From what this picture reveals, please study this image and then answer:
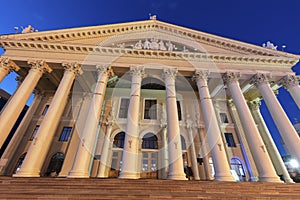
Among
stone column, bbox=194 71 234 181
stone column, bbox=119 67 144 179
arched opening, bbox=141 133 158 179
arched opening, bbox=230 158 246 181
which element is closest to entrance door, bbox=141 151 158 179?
arched opening, bbox=141 133 158 179

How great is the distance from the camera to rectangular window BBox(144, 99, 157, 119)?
56.3 feet

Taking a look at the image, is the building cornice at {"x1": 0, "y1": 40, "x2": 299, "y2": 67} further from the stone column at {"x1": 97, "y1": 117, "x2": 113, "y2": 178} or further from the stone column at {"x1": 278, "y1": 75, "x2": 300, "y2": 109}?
the stone column at {"x1": 97, "y1": 117, "x2": 113, "y2": 178}

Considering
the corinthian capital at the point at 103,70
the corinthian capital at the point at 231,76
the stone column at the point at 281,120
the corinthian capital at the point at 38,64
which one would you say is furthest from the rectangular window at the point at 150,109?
the corinthian capital at the point at 38,64

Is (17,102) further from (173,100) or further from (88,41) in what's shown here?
(173,100)

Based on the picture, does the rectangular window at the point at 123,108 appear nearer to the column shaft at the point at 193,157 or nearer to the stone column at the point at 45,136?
the stone column at the point at 45,136

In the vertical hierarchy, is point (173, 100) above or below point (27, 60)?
below

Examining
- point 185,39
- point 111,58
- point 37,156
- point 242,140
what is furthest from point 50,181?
point 242,140

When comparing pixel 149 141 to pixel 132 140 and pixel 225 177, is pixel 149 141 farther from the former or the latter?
pixel 225 177

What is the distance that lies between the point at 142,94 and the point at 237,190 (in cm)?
1338

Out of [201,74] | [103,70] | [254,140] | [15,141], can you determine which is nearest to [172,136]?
[254,140]

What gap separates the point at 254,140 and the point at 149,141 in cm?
924

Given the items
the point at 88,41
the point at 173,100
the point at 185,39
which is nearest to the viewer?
the point at 173,100

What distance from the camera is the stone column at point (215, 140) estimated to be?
8.85 meters

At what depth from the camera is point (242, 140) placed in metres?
15.7
